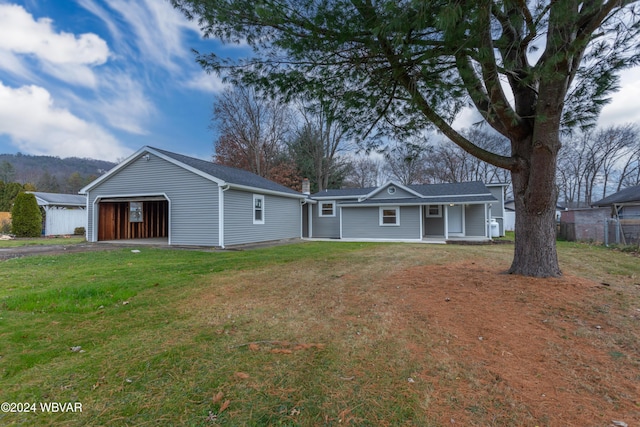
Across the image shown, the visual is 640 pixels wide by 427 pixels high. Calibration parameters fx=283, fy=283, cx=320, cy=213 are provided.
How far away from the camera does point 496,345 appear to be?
9.43 feet

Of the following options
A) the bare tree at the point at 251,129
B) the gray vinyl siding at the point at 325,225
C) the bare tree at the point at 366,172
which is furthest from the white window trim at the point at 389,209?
the bare tree at the point at 366,172

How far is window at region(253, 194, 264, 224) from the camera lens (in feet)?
44.9

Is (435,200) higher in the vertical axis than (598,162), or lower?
lower

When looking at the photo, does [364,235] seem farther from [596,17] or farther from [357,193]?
[596,17]

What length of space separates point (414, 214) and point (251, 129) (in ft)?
59.6

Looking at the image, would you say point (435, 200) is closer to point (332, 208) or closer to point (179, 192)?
point (332, 208)

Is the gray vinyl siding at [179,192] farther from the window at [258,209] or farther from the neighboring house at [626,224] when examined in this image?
the neighboring house at [626,224]

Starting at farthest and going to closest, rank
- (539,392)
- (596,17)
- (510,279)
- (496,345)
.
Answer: (510,279), (596,17), (496,345), (539,392)

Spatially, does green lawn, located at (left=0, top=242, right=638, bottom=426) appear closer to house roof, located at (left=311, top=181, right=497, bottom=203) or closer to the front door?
house roof, located at (left=311, top=181, right=497, bottom=203)

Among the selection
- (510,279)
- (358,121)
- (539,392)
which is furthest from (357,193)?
(539,392)

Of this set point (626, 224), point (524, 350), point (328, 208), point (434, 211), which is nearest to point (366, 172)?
point (328, 208)

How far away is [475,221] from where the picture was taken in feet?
Answer: 54.6

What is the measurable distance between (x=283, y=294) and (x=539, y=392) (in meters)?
3.51

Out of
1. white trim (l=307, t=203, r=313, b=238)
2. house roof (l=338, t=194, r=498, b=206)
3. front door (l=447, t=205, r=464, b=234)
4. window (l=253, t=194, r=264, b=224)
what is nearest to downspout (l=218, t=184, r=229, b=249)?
window (l=253, t=194, r=264, b=224)
